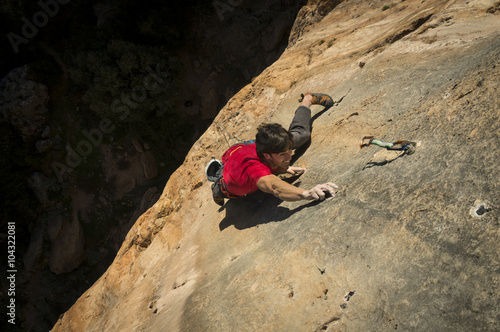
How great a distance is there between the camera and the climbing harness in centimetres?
224

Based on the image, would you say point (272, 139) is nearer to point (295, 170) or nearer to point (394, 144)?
point (295, 170)

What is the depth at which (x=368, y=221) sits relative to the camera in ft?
6.68

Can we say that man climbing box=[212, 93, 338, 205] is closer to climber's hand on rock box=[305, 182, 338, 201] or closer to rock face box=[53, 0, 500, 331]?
climber's hand on rock box=[305, 182, 338, 201]

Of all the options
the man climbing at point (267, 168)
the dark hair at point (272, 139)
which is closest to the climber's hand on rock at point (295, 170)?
the man climbing at point (267, 168)

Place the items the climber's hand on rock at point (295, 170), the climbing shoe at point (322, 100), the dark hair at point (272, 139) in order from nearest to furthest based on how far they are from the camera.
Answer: the dark hair at point (272, 139), the climber's hand on rock at point (295, 170), the climbing shoe at point (322, 100)

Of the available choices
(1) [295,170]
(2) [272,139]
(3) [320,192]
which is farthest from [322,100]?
(3) [320,192]

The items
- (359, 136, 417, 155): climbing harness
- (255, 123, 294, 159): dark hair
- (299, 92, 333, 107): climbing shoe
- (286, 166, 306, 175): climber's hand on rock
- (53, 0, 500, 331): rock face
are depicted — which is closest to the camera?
(53, 0, 500, 331): rock face

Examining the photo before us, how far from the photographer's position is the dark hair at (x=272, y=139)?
273 centimetres

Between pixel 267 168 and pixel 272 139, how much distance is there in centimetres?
27

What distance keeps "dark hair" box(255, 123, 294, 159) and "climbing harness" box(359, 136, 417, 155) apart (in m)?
0.69

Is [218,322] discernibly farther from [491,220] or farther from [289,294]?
[491,220]

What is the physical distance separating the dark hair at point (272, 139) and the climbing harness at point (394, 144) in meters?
0.69

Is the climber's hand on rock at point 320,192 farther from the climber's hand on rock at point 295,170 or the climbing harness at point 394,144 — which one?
the climber's hand on rock at point 295,170

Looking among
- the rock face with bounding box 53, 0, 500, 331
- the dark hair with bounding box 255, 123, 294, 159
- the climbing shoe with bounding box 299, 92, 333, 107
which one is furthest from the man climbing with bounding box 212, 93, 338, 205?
the climbing shoe with bounding box 299, 92, 333, 107
